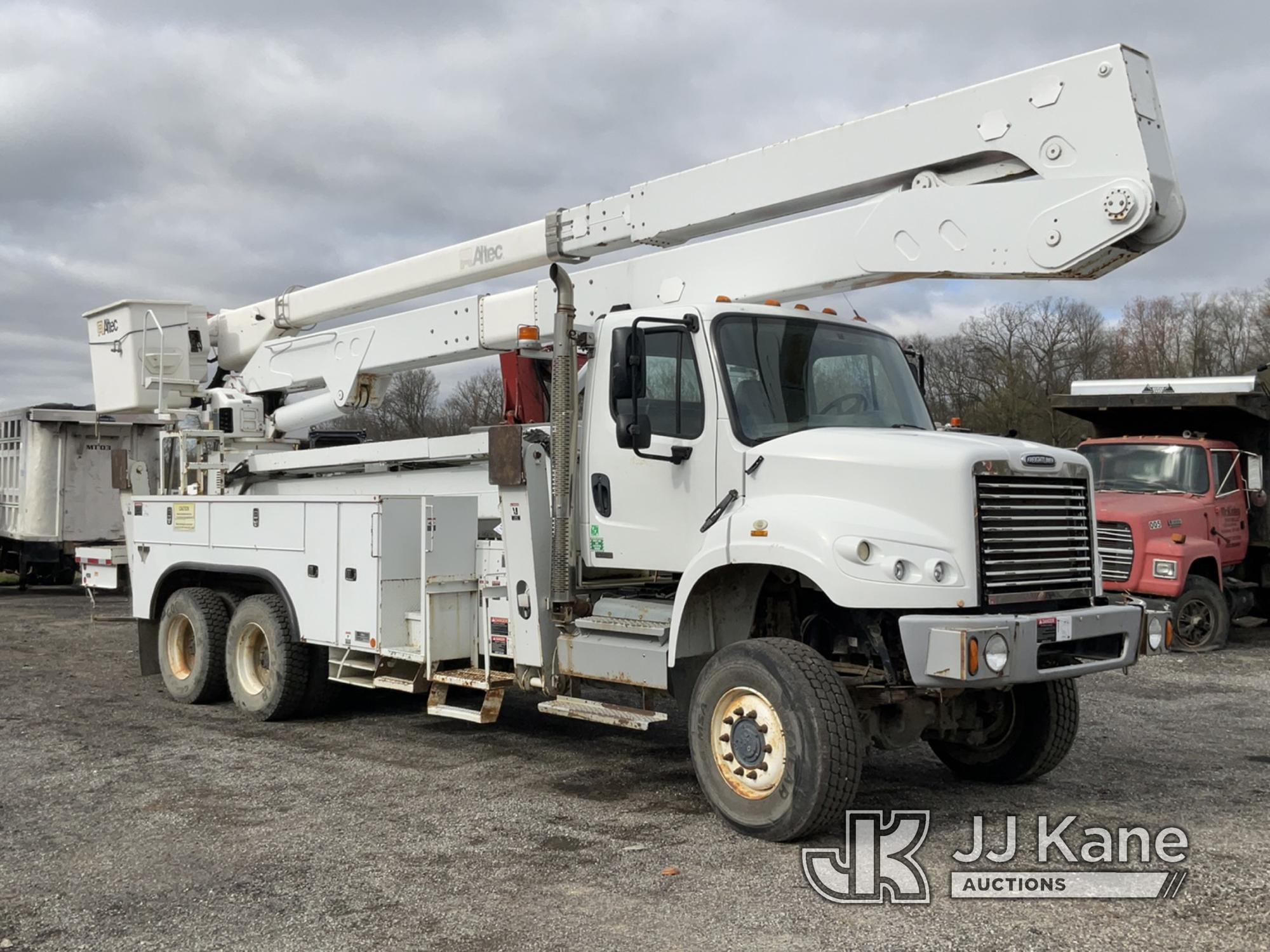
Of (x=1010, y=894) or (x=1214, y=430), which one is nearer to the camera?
(x=1010, y=894)

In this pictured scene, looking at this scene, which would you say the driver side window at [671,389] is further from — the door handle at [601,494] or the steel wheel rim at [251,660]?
the steel wheel rim at [251,660]

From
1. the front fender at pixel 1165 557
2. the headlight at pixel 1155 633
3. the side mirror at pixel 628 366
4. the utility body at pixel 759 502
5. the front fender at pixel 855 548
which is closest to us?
the front fender at pixel 855 548

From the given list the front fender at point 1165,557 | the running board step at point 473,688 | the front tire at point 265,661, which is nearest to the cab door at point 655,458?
the running board step at point 473,688

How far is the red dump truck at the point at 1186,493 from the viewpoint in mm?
13141

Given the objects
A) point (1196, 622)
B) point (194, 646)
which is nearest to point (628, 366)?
point (194, 646)

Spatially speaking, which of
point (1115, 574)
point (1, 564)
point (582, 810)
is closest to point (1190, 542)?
point (1115, 574)

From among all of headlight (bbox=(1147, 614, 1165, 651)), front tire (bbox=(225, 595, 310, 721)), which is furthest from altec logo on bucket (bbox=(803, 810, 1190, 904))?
front tire (bbox=(225, 595, 310, 721))

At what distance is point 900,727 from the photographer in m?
6.23

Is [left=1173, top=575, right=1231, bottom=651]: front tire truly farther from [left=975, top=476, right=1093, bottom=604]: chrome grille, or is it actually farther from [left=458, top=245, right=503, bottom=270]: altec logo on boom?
[left=458, top=245, right=503, bottom=270]: altec logo on boom

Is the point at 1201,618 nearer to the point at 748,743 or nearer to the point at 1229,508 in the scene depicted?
the point at 1229,508

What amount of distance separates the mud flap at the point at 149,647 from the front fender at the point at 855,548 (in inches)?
255

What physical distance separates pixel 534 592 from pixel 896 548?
246 centimetres

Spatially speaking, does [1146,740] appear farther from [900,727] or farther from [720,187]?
[720,187]

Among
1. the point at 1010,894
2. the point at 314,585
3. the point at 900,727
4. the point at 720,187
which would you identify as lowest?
the point at 1010,894
